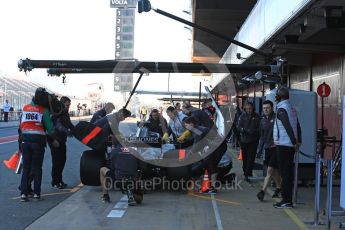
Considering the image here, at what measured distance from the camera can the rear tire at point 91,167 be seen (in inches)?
379

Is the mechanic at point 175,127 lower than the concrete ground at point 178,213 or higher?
higher

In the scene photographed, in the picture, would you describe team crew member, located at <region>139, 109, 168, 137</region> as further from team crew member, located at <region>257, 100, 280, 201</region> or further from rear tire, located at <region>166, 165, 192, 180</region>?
team crew member, located at <region>257, 100, 280, 201</region>

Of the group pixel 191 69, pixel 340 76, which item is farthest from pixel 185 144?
pixel 340 76

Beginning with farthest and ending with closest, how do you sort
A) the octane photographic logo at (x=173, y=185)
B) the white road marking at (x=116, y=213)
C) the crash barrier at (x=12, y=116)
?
the crash barrier at (x=12, y=116) → the octane photographic logo at (x=173, y=185) → the white road marking at (x=116, y=213)

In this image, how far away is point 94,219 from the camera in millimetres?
7477

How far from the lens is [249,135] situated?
1116 centimetres

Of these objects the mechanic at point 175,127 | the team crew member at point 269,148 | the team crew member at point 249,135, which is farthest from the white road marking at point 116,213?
the team crew member at point 249,135

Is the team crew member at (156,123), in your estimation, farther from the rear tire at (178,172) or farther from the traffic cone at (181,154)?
the rear tire at (178,172)

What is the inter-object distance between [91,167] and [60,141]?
1056 millimetres

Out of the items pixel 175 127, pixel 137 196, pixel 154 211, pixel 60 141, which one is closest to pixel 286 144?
pixel 154 211

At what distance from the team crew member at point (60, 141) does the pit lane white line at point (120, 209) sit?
6.04 feet

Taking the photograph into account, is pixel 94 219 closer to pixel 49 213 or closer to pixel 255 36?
pixel 49 213

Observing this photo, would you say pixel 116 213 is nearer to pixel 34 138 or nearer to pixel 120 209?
pixel 120 209

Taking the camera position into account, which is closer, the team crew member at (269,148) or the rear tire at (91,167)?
the team crew member at (269,148)
